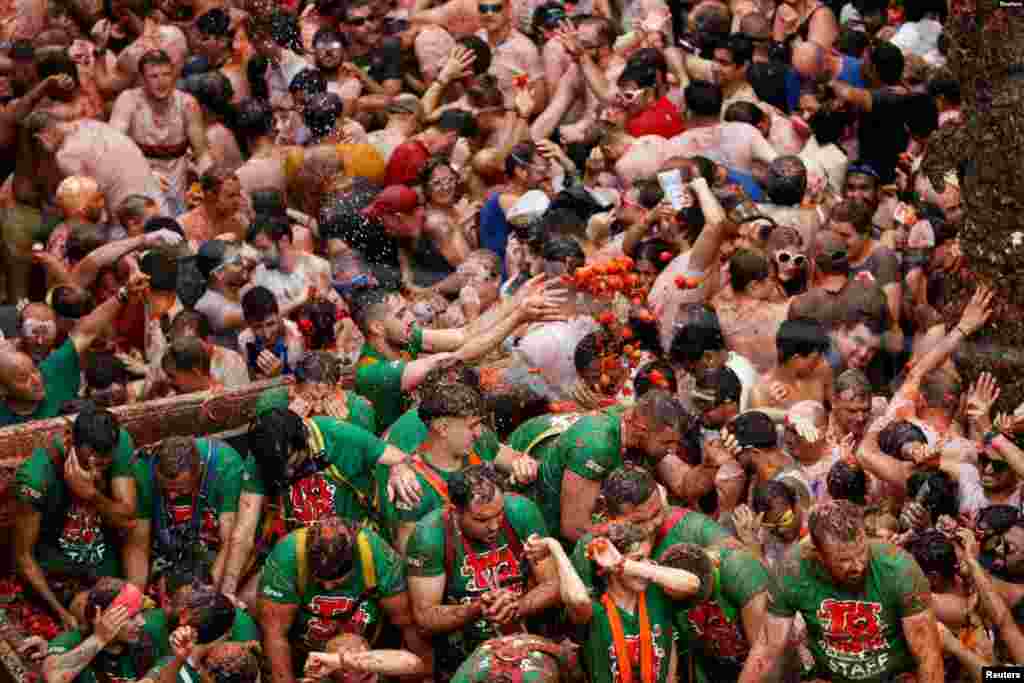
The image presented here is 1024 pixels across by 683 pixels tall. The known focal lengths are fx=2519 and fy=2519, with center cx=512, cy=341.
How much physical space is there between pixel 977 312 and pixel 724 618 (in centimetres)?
354

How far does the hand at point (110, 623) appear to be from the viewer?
38.6 ft

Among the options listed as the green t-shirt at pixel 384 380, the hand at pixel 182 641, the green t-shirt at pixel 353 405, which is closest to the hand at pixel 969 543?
the green t-shirt at pixel 353 405

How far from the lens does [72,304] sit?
14.5 metres

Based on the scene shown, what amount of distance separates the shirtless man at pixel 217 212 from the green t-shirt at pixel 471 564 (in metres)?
4.40

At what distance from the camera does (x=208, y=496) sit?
506 inches

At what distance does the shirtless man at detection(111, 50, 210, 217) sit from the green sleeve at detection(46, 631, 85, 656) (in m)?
5.27

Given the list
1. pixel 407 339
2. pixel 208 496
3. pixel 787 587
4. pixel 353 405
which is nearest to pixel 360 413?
pixel 353 405

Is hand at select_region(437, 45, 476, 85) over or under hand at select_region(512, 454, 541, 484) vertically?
under

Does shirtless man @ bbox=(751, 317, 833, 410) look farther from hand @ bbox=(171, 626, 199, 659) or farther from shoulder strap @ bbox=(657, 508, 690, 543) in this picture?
hand @ bbox=(171, 626, 199, 659)

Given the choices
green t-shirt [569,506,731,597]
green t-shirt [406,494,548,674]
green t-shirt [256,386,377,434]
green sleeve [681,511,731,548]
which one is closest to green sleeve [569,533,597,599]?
green t-shirt [569,506,731,597]

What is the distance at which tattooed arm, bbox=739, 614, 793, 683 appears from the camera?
1150 cm

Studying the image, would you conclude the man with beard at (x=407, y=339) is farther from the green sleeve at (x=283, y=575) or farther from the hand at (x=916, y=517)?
the hand at (x=916, y=517)

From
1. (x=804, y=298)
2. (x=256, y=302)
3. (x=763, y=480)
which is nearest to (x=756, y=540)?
(x=763, y=480)

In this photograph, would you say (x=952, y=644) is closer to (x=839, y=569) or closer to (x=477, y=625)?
(x=839, y=569)
